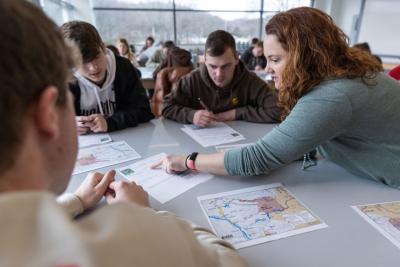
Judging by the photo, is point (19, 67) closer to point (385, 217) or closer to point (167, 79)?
point (385, 217)

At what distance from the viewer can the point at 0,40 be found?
31 cm

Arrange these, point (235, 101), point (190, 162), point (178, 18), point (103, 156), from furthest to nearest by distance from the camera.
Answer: point (178, 18)
point (235, 101)
point (103, 156)
point (190, 162)

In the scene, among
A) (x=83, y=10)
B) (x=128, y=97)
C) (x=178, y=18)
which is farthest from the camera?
(x=178, y=18)

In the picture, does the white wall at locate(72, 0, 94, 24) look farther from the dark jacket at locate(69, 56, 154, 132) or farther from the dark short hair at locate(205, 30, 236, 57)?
the dark short hair at locate(205, 30, 236, 57)

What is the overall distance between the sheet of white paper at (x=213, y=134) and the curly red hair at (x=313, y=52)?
48cm

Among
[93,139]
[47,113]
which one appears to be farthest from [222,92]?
[47,113]

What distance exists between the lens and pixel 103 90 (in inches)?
66.7

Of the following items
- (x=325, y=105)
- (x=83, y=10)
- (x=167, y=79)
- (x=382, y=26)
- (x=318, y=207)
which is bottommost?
(x=318, y=207)

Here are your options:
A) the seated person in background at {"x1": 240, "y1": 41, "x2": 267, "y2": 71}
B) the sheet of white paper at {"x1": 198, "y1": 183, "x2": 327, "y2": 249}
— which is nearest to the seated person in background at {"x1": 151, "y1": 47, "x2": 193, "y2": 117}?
the sheet of white paper at {"x1": 198, "y1": 183, "x2": 327, "y2": 249}

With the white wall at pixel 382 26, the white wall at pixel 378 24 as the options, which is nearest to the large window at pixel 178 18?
the white wall at pixel 378 24

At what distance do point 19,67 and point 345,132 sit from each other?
1.00 m

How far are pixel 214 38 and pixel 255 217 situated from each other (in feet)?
4.05

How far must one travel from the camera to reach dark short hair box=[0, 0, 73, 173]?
318 millimetres

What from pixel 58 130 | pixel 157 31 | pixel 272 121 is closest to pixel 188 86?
pixel 272 121
